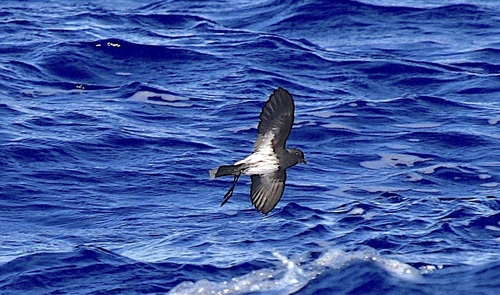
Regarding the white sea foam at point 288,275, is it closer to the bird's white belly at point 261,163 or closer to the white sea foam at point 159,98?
the bird's white belly at point 261,163

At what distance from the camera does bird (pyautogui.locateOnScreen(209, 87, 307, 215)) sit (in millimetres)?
11078

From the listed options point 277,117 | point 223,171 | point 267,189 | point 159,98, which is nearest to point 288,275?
point 267,189

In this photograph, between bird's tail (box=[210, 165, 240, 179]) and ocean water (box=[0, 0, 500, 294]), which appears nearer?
bird's tail (box=[210, 165, 240, 179])

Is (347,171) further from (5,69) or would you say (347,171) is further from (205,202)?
(5,69)

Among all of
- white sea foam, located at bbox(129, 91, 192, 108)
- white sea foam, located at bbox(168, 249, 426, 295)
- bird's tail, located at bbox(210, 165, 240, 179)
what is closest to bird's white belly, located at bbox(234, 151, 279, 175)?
bird's tail, located at bbox(210, 165, 240, 179)

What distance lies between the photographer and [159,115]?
1830 cm

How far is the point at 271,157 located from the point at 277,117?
37 centimetres

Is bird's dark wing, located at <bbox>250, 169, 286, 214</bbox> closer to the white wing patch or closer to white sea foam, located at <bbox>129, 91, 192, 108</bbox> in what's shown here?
the white wing patch

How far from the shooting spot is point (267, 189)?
37.1 feet

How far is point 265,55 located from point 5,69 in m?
4.23

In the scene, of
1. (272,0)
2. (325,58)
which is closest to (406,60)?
(325,58)

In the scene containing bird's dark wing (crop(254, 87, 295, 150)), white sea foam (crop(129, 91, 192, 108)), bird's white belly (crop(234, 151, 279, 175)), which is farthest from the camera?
white sea foam (crop(129, 91, 192, 108))

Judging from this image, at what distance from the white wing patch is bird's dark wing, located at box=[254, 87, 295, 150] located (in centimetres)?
3

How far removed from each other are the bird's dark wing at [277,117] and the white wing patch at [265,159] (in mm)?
30
